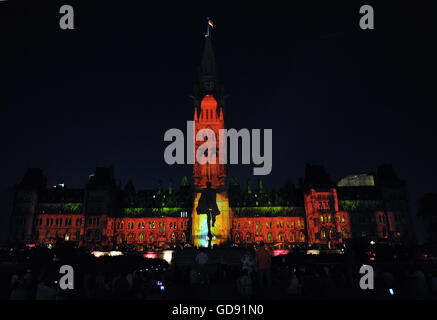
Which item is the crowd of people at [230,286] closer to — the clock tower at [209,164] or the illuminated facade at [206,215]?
the clock tower at [209,164]

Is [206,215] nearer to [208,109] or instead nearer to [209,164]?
[209,164]

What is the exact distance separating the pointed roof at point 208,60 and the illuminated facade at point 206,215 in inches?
642

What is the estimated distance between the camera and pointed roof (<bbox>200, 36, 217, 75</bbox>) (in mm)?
112500

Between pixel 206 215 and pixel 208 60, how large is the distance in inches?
2331

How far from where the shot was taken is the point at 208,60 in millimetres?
114125

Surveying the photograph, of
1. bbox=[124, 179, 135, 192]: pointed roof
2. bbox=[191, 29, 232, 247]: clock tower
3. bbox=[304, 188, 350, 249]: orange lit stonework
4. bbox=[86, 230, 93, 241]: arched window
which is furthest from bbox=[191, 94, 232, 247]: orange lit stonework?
bbox=[86, 230, 93, 241]: arched window

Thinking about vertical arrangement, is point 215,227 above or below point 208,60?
below

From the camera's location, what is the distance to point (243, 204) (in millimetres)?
96875

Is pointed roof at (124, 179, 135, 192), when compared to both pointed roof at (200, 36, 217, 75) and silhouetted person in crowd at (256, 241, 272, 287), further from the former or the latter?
silhouetted person in crowd at (256, 241, 272, 287)

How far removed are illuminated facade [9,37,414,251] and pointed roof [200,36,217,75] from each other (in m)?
16.3

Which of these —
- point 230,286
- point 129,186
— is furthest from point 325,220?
point 230,286
